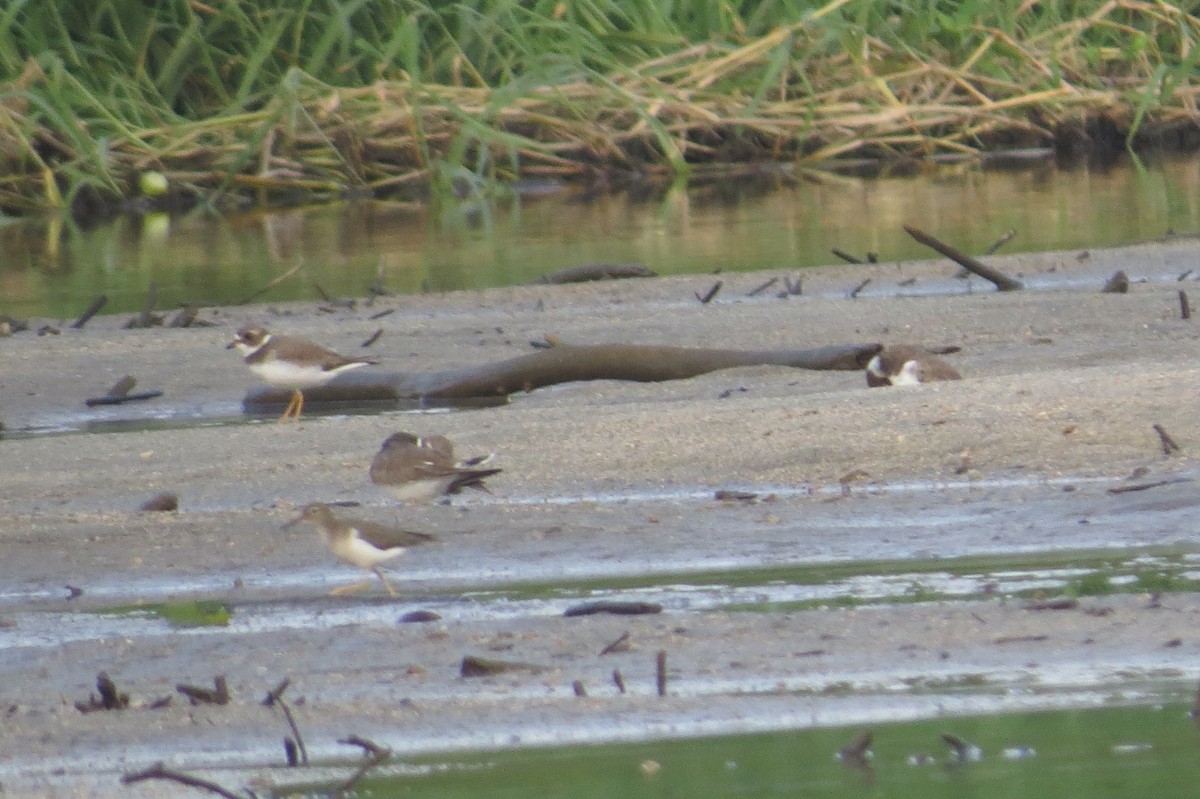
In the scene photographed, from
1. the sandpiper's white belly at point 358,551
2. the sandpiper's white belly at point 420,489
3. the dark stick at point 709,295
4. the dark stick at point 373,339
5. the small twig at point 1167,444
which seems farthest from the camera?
the dark stick at point 709,295

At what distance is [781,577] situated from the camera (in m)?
4.58

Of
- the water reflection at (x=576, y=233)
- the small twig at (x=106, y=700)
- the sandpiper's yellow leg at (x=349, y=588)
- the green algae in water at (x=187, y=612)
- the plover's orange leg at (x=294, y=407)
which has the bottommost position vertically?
the water reflection at (x=576, y=233)

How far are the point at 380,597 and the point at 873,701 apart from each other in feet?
4.71

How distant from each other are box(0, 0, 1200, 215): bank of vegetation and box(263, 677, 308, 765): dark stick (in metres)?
14.6

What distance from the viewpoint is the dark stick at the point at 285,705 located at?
336cm

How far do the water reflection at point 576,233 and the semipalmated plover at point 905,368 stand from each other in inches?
185

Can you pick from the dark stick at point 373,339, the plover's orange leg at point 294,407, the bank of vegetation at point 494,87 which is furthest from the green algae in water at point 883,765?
the bank of vegetation at point 494,87

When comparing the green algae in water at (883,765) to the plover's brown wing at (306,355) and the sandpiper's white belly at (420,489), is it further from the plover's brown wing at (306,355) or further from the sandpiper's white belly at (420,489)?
the plover's brown wing at (306,355)

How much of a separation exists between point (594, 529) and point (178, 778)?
2079 millimetres

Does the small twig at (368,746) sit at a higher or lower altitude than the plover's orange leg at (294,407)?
higher

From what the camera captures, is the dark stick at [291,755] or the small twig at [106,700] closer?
the dark stick at [291,755]

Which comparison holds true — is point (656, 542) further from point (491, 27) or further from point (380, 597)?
point (491, 27)

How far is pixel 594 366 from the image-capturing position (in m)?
7.64

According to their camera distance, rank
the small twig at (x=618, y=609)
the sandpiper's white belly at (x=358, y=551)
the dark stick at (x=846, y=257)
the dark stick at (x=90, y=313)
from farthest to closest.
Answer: the dark stick at (x=846, y=257)
the dark stick at (x=90, y=313)
the sandpiper's white belly at (x=358, y=551)
the small twig at (x=618, y=609)
